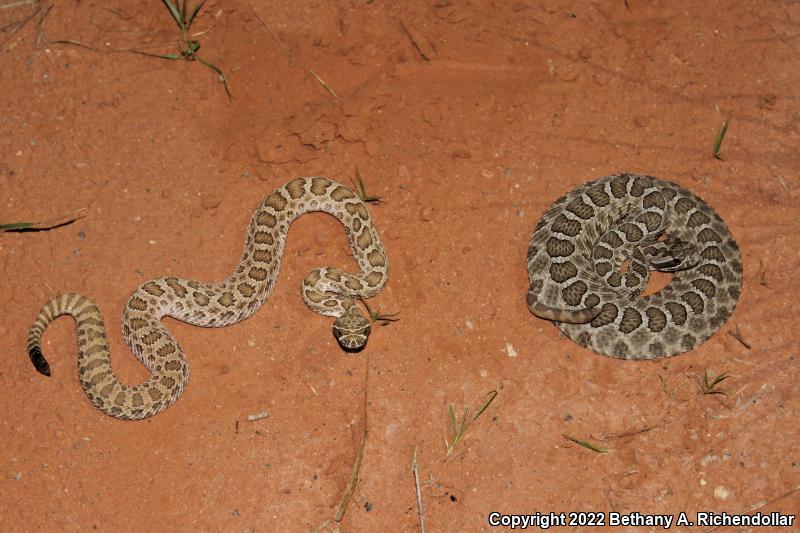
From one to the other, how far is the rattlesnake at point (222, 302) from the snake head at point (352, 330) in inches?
0.4

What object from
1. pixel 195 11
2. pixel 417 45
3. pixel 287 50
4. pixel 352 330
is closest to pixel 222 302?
pixel 352 330

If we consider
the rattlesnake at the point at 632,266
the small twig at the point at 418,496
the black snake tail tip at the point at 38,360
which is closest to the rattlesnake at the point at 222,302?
the black snake tail tip at the point at 38,360

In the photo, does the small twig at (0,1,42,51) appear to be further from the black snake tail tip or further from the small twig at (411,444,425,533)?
the small twig at (411,444,425,533)

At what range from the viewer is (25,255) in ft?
25.9

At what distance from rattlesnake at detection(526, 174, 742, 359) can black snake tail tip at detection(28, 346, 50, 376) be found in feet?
17.8

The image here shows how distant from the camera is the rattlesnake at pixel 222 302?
22.9 feet

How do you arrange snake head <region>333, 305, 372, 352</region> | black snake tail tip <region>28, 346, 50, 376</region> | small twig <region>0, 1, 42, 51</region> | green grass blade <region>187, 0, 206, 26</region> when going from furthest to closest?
small twig <region>0, 1, 42, 51</region> < green grass blade <region>187, 0, 206, 26</region> < snake head <region>333, 305, 372, 352</region> < black snake tail tip <region>28, 346, 50, 376</region>

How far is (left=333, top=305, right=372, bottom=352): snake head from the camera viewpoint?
7.06m

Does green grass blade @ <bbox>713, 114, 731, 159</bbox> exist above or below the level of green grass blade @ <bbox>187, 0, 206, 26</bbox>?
below

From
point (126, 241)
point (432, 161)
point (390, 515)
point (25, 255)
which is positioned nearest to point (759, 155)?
point (432, 161)

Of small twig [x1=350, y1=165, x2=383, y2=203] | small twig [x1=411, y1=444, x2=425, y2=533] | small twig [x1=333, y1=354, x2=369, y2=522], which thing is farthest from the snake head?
small twig [x1=350, y1=165, x2=383, y2=203]

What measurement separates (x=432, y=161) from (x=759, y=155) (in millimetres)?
4423

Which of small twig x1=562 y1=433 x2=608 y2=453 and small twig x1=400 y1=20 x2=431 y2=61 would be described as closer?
small twig x1=562 y1=433 x2=608 y2=453

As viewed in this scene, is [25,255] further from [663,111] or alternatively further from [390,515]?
[663,111]
